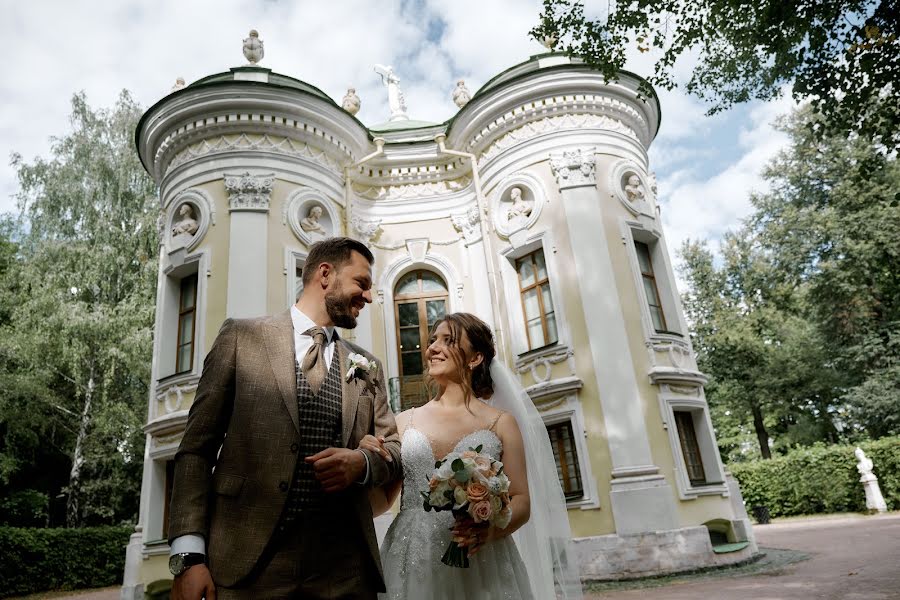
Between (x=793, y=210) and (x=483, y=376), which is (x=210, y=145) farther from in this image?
(x=793, y=210)

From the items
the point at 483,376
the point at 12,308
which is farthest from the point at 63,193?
the point at 483,376

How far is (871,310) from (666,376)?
46.2 ft

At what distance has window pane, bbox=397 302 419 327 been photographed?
13203 mm

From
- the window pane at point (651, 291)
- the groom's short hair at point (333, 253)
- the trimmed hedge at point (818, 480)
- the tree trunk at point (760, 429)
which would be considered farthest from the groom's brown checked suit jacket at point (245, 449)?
the tree trunk at point (760, 429)

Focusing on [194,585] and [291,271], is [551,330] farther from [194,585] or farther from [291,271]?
[194,585]

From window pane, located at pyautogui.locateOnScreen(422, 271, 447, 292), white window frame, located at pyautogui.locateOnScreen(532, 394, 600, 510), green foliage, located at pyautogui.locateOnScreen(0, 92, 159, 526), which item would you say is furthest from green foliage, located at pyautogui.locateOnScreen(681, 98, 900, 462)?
green foliage, located at pyautogui.locateOnScreen(0, 92, 159, 526)

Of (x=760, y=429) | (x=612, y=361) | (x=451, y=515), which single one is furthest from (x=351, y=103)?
(x=760, y=429)

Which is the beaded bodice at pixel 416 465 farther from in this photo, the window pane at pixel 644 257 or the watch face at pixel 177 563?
the window pane at pixel 644 257

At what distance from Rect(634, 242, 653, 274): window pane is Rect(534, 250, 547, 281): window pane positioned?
1.95 m

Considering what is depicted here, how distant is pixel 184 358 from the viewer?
11.6 meters

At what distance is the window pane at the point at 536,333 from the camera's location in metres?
11.8

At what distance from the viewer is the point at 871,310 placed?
20.1 metres

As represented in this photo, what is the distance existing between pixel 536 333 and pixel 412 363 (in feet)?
9.10

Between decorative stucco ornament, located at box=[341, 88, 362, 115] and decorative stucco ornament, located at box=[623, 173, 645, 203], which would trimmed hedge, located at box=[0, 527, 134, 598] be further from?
decorative stucco ornament, located at box=[623, 173, 645, 203]
